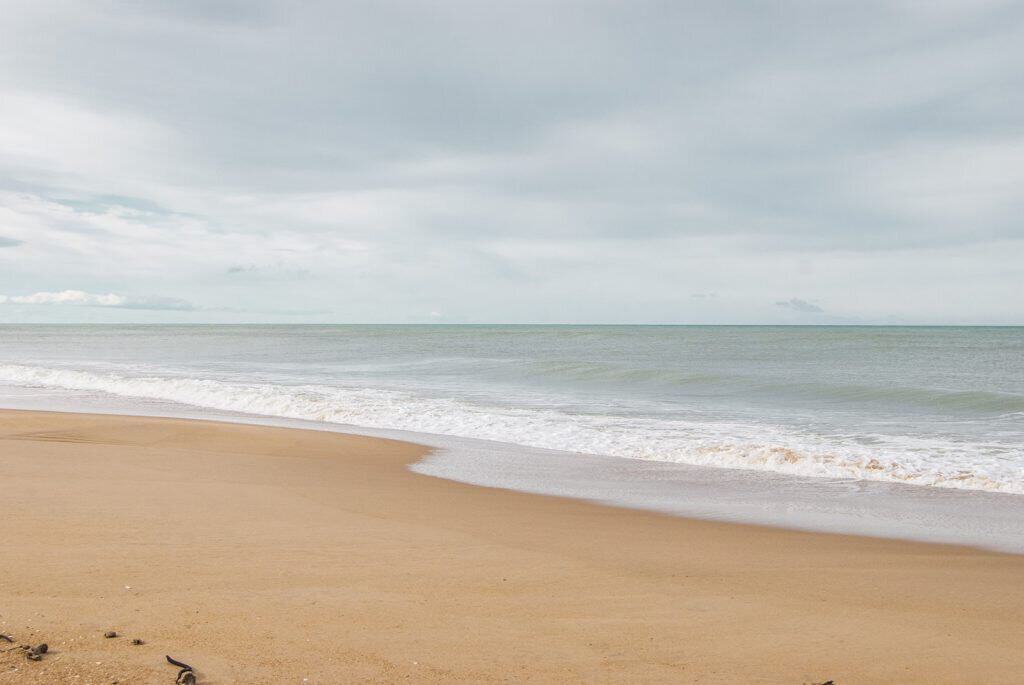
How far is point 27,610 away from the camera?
442 centimetres

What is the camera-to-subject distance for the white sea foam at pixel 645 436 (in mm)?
11883

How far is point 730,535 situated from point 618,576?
2.44 m

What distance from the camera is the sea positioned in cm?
991

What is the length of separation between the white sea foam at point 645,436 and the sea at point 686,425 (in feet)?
0.15

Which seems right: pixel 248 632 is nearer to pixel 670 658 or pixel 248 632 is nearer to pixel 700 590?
pixel 670 658

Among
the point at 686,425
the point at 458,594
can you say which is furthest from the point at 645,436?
the point at 458,594

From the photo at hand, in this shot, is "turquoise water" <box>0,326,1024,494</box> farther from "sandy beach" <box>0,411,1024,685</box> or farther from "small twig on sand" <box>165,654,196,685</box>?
"small twig on sand" <box>165,654,196,685</box>

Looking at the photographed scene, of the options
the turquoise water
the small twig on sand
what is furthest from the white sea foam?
the small twig on sand

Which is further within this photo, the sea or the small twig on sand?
the sea

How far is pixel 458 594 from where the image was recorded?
527cm

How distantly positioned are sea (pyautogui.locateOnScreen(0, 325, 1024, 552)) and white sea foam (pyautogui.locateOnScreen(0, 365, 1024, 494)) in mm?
46

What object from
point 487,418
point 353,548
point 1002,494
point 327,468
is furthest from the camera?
point 487,418

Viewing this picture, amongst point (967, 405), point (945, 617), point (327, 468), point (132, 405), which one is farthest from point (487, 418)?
point (967, 405)

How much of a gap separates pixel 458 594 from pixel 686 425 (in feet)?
40.9
